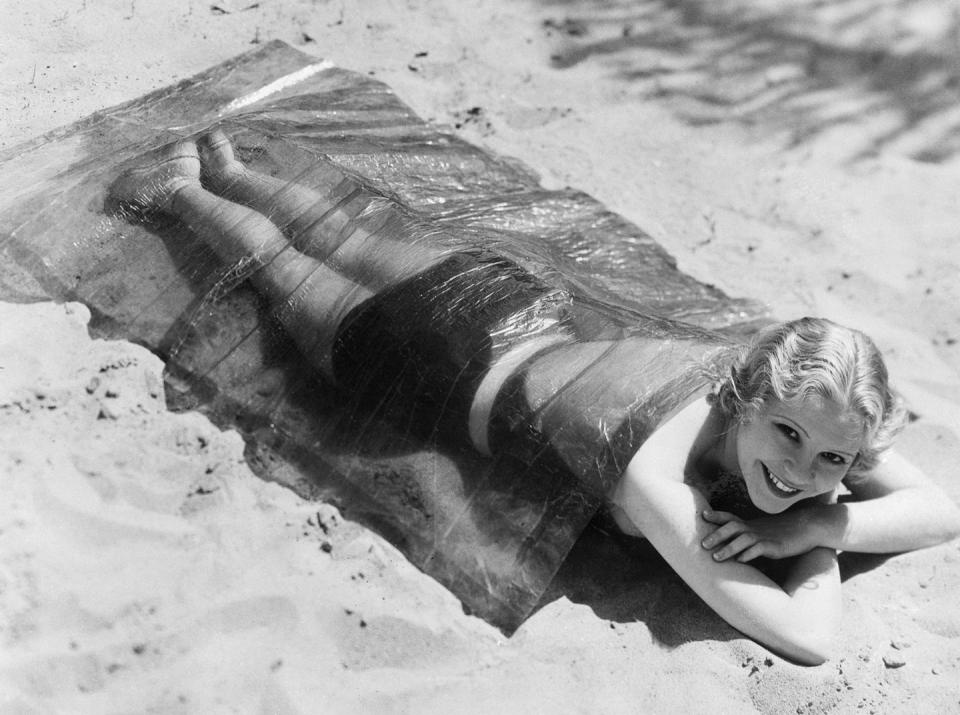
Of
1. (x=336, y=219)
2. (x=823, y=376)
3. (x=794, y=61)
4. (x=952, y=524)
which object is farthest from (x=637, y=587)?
(x=794, y=61)

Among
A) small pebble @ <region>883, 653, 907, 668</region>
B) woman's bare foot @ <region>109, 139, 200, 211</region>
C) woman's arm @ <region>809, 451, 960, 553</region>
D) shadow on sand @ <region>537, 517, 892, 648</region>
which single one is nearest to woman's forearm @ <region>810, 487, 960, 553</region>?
woman's arm @ <region>809, 451, 960, 553</region>

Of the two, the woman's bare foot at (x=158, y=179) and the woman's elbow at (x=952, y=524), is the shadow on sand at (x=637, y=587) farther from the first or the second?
the woman's bare foot at (x=158, y=179)

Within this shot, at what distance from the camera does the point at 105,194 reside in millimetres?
3121

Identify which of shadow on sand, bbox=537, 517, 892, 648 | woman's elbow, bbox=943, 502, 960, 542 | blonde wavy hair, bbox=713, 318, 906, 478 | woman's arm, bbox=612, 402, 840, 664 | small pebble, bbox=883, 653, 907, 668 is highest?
blonde wavy hair, bbox=713, 318, 906, 478

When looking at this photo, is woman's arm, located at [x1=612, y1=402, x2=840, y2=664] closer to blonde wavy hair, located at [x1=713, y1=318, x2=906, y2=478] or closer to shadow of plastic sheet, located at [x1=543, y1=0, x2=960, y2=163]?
blonde wavy hair, located at [x1=713, y1=318, x2=906, y2=478]

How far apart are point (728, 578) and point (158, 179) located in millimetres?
1851

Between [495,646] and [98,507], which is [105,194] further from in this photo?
[495,646]

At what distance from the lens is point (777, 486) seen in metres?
2.35

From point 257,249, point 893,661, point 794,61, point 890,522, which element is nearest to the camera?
point 893,661

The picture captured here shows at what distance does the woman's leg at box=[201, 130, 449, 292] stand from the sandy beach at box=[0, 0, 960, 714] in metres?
0.51

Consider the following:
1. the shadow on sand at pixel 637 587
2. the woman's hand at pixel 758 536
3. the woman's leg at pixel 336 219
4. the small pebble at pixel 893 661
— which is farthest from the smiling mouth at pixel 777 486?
the woman's leg at pixel 336 219

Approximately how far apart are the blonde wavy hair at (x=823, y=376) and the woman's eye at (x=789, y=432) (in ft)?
0.21

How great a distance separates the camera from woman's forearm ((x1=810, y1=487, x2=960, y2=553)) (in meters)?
2.48

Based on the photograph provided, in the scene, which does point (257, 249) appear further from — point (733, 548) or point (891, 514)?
point (891, 514)
